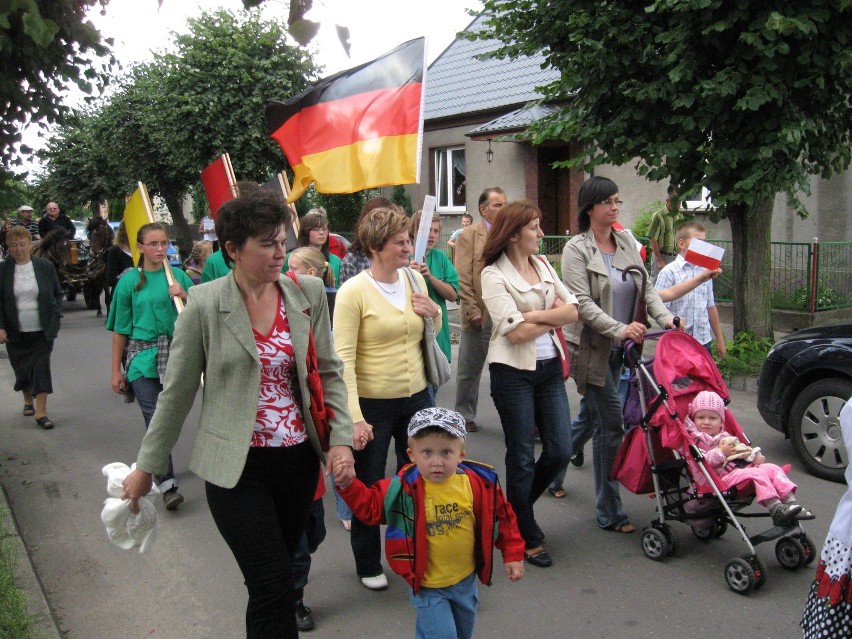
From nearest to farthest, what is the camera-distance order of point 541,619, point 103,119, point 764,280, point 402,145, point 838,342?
point 541,619 → point 402,145 → point 838,342 → point 764,280 → point 103,119

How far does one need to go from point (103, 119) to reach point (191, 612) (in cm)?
2714

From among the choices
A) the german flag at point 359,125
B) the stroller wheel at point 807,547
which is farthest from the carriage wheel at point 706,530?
the german flag at point 359,125

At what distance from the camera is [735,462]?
457 centimetres

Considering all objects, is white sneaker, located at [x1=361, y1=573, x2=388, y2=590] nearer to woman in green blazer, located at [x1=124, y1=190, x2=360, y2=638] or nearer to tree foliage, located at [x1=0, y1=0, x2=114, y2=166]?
woman in green blazer, located at [x1=124, y1=190, x2=360, y2=638]

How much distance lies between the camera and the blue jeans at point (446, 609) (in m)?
3.17

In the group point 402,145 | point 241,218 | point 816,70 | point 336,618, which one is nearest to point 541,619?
point 336,618

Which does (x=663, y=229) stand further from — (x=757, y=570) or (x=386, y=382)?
(x=386, y=382)

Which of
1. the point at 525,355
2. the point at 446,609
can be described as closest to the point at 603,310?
the point at 525,355

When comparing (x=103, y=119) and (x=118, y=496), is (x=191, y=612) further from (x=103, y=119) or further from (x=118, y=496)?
(x=103, y=119)

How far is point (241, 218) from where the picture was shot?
10.0 feet

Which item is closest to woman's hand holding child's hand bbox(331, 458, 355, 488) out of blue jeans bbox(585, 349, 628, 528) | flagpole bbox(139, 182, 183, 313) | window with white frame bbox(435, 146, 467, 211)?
blue jeans bbox(585, 349, 628, 528)

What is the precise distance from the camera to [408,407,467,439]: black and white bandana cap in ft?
10.3

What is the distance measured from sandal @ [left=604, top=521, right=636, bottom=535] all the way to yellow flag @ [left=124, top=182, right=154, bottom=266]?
3.74 metres

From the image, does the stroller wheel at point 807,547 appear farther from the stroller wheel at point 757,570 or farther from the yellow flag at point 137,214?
the yellow flag at point 137,214
